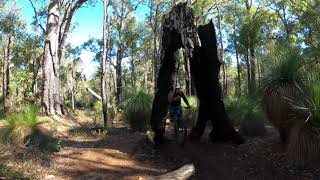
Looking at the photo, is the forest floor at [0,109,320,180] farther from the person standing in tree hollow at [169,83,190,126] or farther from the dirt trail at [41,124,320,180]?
the person standing in tree hollow at [169,83,190,126]

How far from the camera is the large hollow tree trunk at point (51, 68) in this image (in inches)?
790

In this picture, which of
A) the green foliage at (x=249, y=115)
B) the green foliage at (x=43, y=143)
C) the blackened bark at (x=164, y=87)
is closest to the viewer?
the green foliage at (x=43, y=143)

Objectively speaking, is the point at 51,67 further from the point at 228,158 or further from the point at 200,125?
the point at 228,158

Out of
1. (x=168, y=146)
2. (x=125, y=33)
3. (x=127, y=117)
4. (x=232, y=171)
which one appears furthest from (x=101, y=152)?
(x=125, y=33)

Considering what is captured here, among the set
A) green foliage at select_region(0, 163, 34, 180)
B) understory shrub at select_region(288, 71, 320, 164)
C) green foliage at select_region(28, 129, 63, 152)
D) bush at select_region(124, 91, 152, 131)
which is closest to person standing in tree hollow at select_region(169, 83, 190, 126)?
bush at select_region(124, 91, 152, 131)

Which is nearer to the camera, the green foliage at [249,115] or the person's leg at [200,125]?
the person's leg at [200,125]

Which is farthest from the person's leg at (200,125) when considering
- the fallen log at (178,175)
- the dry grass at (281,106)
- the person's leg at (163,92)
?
the fallen log at (178,175)

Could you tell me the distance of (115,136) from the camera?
40.7 ft

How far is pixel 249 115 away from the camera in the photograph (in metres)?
12.2

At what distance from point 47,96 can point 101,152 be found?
11.2 m

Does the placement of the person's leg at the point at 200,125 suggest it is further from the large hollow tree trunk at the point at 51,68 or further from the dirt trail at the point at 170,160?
the large hollow tree trunk at the point at 51,68

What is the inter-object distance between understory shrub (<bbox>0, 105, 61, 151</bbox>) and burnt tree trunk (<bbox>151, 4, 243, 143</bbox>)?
8.99 ft

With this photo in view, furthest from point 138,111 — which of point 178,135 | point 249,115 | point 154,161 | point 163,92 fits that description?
point 154,161

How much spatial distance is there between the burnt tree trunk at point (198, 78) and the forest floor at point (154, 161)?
0.43 m
